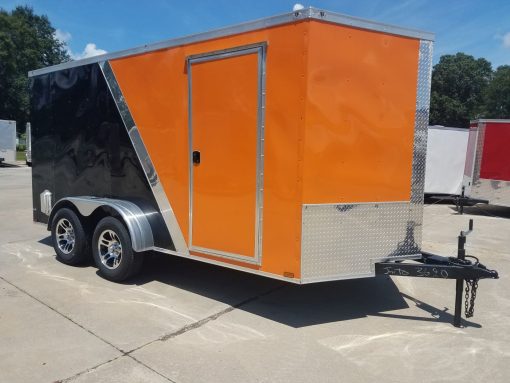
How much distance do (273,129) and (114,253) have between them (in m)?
2.72

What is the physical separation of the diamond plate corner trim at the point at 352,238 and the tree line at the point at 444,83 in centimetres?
5016

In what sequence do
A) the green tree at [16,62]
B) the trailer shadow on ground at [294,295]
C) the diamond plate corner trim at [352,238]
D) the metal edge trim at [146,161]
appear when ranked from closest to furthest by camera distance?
the diamond plate corner trim at [352,238], the trailer shadow on ground at [294,295], the metal edge trim at [146,161], the green tree at [16,62]

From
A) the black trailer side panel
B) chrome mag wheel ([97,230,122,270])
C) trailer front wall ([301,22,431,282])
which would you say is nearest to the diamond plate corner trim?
trailer front wall ([301,22,431,282])

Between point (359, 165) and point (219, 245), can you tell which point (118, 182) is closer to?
point (219, 245)

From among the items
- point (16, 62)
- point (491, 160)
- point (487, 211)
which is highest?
point (16, 62)

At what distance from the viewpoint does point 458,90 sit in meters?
51.7

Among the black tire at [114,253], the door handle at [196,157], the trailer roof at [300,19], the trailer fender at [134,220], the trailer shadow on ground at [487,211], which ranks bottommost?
the trailer shadow on ground at [487,211]

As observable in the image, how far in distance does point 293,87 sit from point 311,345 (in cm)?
226

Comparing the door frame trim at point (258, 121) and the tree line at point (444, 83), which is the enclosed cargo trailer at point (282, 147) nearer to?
the door frame trim at point (258, 121)

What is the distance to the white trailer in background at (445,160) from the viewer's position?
45.6ft

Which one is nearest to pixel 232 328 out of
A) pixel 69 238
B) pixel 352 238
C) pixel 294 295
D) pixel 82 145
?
pixel 294 295

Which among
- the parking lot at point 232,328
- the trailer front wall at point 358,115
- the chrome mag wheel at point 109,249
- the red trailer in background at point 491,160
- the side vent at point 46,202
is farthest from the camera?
the red trailer in background at point 491,160

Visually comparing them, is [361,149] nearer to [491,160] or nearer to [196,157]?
[196,157]

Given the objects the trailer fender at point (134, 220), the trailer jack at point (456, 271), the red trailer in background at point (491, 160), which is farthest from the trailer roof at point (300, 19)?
the red trailer in background at point (491, 160)
